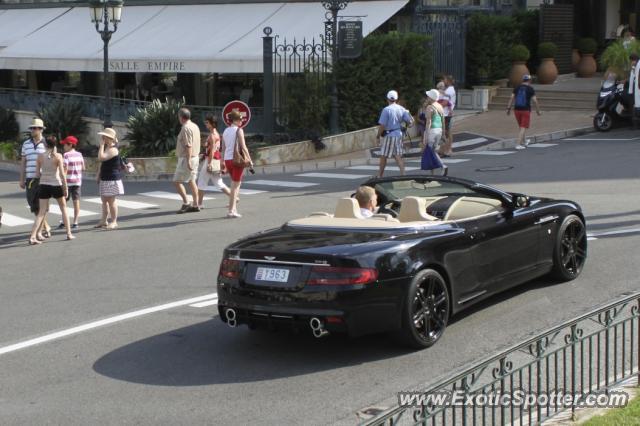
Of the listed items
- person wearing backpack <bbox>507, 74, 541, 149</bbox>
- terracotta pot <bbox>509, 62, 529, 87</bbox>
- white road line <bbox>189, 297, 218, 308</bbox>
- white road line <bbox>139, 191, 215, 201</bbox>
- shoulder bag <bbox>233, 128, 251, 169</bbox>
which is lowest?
white road line <bbox>189, 297, 218, 308</bbox>

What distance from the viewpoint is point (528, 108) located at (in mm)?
23641

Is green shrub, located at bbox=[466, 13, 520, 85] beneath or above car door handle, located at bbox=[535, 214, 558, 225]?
above

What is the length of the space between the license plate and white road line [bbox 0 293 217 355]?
228cm

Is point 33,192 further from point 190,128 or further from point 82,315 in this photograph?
point 82,315

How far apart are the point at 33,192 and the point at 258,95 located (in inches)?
650

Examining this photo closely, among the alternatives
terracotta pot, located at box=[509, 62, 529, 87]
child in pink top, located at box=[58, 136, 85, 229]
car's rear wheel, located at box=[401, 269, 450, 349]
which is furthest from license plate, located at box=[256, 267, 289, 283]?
terracotta pot, located at box=[509, 62, 529, 87]

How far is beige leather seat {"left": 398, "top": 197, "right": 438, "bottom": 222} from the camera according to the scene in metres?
8.89

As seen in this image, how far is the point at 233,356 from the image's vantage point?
8336mm

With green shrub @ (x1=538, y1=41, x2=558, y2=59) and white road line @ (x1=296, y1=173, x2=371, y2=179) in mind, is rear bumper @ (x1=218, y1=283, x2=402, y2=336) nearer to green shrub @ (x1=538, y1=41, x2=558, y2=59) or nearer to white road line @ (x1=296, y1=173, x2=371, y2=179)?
white road line @ (x1=296, y1=173, x2=371, y2=179)

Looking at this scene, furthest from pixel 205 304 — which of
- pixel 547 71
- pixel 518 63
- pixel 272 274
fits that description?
pixel 547 71

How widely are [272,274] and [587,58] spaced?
27902 millimetres

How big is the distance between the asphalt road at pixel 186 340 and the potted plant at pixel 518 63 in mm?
15691

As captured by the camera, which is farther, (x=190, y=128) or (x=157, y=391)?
(x=190, y=128)

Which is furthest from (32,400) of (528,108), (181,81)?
(181,81)
